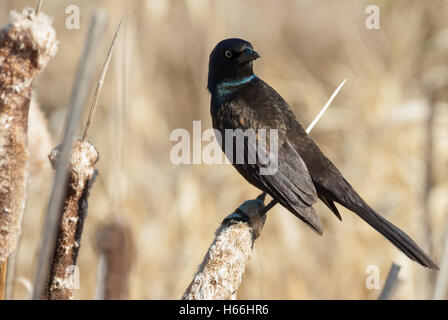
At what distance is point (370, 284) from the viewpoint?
3.49 m

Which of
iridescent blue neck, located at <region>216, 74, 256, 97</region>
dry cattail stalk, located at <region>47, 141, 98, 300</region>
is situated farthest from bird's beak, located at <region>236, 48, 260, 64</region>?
dry cattail stalk, located at <region>47, 141, 98, 300</region>

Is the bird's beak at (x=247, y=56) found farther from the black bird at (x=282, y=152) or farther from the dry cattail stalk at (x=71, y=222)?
the dry cattail stalk at (x=71, y=222)

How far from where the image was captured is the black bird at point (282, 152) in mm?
2317

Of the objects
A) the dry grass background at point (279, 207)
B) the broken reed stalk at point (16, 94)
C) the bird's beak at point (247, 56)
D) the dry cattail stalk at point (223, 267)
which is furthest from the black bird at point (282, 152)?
the broken reed stalk at point (16, 94)

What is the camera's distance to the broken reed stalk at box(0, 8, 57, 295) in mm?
1176

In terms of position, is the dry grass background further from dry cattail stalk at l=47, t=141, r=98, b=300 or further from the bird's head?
dry cattail stalk at l=47, t=141, r=98, b=300

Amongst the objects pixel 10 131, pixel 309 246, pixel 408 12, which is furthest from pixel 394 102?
pixel 10 131

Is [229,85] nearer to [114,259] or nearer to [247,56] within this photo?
[247,56]

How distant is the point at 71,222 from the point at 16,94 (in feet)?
1.06

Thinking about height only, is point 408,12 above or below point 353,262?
above

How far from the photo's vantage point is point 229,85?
2.72 meters

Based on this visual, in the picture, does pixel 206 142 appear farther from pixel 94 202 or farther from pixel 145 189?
pixel 94 202

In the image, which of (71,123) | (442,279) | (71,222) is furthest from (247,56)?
(71,123)
